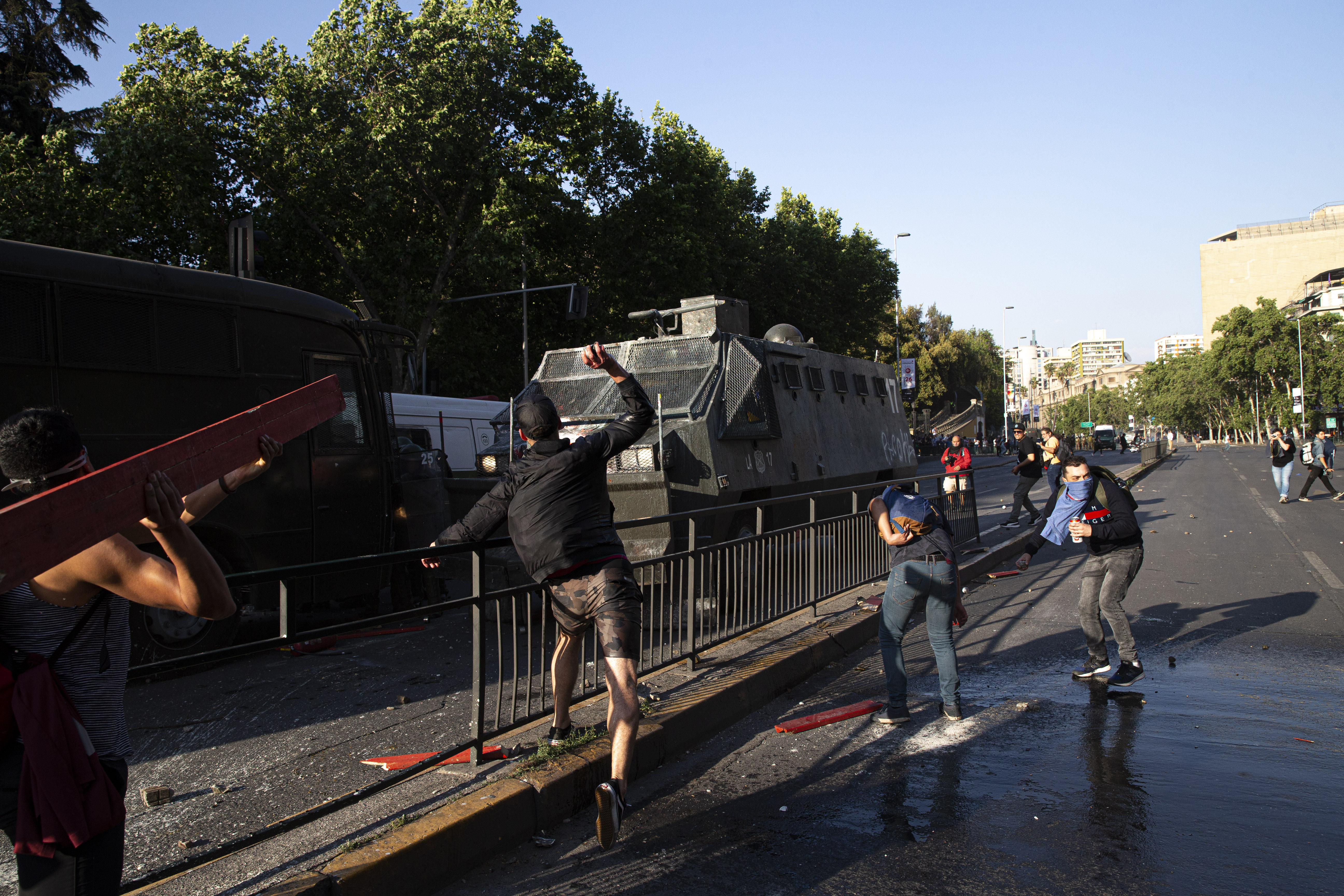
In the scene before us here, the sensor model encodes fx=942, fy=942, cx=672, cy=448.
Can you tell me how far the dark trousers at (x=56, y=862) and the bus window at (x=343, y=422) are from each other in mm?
6595

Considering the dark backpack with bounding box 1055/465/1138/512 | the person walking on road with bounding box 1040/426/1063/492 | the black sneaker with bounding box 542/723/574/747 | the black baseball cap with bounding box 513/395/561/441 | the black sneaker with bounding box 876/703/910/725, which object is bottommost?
the black sneaker with bounding box 876/703/910/725

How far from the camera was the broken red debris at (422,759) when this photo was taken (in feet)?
14.5

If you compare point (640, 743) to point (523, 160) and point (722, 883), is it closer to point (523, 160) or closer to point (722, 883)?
point (722, 883)

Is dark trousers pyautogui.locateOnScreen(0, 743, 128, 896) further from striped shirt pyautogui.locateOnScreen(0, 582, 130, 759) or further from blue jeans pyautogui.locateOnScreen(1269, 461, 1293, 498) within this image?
blue jeans pyautogui.locateOnScreen(1269, 461, 1293, 498)

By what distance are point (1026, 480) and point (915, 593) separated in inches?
437

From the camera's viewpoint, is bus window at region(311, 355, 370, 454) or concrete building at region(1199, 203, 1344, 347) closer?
bus window at region(311, 355, 370, 454)

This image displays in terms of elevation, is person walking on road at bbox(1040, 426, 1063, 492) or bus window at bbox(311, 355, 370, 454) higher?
bus window at bbox(311, 355, 370, 454)

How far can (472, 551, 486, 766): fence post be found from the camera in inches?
173

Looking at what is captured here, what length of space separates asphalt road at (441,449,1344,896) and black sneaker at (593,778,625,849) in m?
0.12

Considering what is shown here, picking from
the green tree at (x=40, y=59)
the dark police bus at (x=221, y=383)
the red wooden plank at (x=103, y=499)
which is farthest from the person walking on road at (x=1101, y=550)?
the green tree at (x=40, y=59)

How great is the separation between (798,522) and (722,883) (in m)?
5.71

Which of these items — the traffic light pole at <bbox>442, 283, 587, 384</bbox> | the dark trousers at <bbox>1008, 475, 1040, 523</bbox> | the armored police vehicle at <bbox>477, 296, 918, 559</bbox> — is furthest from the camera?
the traffic light pole at <bbox>442, 283, 587, 384</bbox>

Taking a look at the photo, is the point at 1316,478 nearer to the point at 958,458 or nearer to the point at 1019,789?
the point at 958,458

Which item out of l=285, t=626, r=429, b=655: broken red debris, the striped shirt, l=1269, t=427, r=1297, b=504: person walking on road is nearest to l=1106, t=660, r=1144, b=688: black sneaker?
l=285, t=626, r=429, b=655: broken red debris
